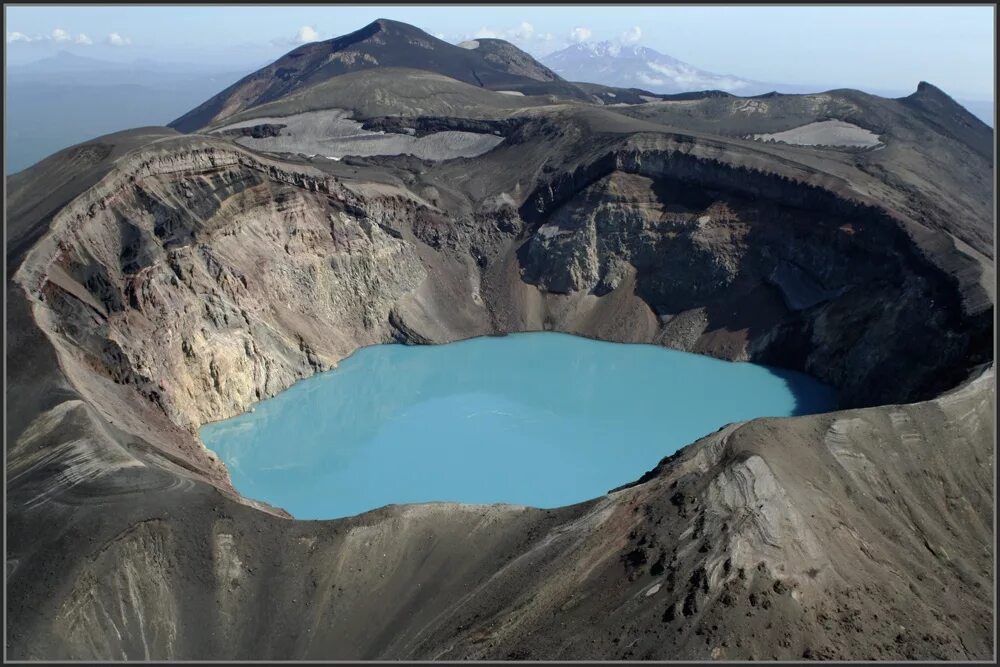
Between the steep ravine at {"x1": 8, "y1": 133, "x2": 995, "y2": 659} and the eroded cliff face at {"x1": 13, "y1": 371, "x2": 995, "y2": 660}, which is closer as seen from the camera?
the eroded cliff face at {"x1": 13, "y1": 371, "x2": 995, "y2": 660}

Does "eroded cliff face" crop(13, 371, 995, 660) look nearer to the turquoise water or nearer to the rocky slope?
the rocky slope

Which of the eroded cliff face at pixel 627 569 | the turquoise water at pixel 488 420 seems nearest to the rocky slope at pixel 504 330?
the eroded cliff face at pixel 627 569

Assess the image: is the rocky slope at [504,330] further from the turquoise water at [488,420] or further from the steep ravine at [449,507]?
the turquoise water at [488,420]

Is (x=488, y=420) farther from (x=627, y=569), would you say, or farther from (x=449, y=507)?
(x=627, y=569)

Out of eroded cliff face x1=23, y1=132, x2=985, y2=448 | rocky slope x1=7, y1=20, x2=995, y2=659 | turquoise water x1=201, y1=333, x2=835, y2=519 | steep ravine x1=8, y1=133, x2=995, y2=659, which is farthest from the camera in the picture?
eroded cliff face x1=23, y1=132, x2=985, y2=448

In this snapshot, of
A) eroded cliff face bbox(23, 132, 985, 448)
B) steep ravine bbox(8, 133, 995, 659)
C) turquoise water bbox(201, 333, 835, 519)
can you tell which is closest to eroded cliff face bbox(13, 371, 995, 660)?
steep ravine bbox(8, 133, 995, 659)

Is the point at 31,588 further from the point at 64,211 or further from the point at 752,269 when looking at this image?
the point at 752,269

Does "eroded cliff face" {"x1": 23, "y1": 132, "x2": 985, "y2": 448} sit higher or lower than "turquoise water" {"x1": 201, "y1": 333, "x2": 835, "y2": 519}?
higher
